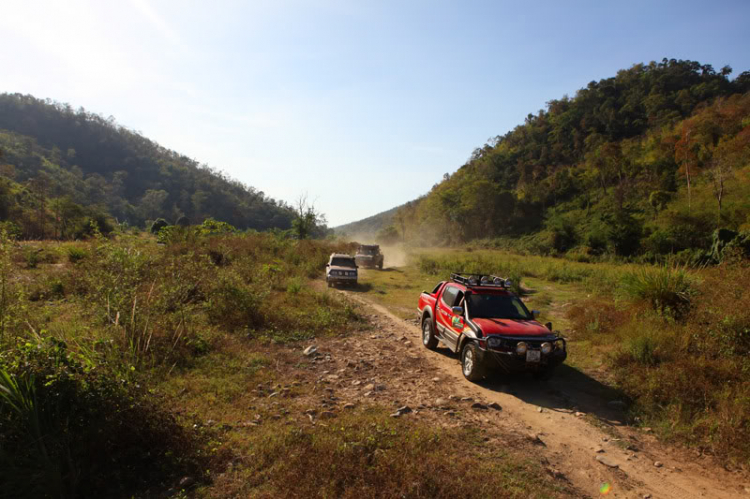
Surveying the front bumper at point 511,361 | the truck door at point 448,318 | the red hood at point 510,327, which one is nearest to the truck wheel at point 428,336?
the truck door at point 448,318

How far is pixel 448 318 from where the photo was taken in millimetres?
8438

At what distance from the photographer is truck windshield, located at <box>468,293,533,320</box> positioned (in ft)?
25.4

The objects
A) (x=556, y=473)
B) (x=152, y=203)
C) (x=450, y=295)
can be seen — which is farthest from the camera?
(x=152, y=203)

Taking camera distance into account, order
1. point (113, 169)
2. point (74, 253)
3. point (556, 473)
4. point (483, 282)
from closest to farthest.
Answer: point (556, 473) → point (483, 282) → point (74, 253) → point (113, 169)

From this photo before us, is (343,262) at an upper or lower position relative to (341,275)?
upper

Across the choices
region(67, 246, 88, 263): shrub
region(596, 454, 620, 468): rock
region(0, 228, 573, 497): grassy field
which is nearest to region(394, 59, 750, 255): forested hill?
region(596, 454, 620, 468): rock

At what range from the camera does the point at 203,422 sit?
16.7ft

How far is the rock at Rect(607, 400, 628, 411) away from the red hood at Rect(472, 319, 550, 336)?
1.45 metres

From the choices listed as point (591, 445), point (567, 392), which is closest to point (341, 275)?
point (567, 392)

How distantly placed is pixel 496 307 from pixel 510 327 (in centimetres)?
91

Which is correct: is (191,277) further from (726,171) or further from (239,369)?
(726,171)

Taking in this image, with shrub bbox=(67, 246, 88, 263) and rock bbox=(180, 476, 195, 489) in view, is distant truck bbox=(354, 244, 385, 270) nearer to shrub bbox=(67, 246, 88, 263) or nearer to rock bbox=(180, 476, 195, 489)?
shrub bbox=(67, 246, 88, 263)

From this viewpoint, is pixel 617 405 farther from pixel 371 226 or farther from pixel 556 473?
pixel 371 226

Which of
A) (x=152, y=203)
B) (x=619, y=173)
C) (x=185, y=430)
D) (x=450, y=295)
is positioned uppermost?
(x=619, y=173)
